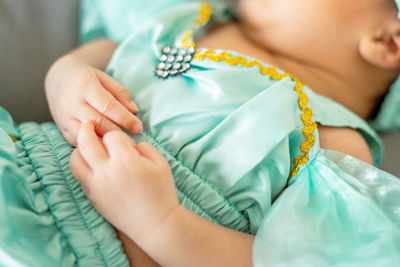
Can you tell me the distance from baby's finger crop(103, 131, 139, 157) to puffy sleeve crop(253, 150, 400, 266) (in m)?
0.24

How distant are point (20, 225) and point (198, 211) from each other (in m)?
0.28

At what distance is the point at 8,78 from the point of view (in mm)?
906

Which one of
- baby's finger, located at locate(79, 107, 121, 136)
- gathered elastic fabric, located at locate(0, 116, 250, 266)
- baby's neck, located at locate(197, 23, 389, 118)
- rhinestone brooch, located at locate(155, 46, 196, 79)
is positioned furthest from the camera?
baby's neck, located at locate(197, 23, 389, 118)

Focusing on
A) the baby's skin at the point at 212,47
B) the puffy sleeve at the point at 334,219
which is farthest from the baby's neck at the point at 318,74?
the puffy sleeve at the point at 334,219

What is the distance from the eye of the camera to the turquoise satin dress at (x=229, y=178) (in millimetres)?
539

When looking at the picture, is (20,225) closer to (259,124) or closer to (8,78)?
(259,124)

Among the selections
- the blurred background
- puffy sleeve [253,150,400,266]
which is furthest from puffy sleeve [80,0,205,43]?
puffy sleeve [253,150,400,266]

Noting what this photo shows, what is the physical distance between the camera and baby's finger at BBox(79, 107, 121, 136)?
64 centimetres

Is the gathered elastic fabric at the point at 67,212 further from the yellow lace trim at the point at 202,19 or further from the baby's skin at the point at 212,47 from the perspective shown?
the yellow lace trim at the point at 202,19

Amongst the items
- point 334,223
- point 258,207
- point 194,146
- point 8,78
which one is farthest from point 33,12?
point 334,223

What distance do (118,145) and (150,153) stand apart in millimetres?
55

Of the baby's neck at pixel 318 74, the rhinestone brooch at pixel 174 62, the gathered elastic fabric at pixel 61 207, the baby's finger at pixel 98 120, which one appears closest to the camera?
the gathered elastic fabric at pixel 61 207

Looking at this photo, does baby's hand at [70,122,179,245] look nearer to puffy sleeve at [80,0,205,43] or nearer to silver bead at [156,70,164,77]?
silver bead at [156,70,164,77]

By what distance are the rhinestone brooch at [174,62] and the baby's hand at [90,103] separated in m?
0.09
